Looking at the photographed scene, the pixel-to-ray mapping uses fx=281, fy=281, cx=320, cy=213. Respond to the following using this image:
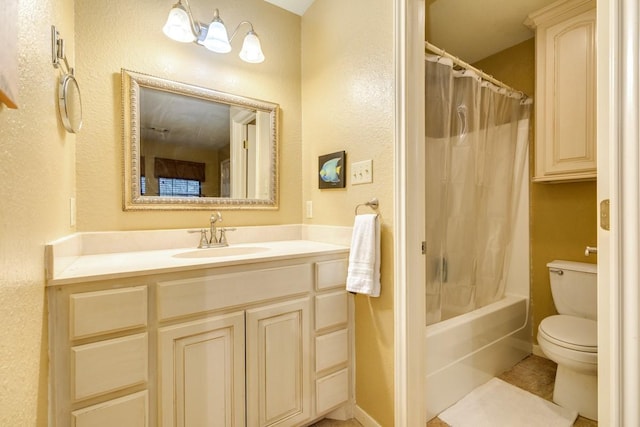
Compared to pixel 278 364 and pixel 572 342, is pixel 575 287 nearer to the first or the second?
pixel 572 342

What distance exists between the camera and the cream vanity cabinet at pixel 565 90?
1.70 m

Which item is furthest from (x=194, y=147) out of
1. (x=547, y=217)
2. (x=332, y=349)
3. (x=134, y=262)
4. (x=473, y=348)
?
(x=547, y=217)

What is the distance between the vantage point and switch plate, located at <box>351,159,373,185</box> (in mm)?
1437

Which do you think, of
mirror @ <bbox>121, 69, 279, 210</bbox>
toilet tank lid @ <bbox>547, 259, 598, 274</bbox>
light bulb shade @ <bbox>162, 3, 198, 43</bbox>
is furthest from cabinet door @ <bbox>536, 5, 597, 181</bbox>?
light bulb shade @ <bbox>162, 3, 198, 43</bbox>

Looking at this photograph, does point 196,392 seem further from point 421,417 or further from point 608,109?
point 608,109

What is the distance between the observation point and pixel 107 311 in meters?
0.92

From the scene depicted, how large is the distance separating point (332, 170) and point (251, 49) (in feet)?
2.77

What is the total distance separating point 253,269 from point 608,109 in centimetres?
123

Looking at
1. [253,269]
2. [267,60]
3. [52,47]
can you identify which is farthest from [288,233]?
[52,47]

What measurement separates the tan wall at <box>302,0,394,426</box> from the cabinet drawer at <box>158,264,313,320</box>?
41 cm

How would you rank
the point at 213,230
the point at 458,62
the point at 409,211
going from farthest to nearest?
the point at 458,62 → the point at 213,230 → the point at 409,211

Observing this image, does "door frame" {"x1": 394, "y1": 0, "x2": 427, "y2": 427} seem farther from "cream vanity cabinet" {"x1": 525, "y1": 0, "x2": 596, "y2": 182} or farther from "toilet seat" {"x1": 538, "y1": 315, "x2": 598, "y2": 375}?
"cream vanity cabinet" {"x1": 525, "y1": 0, "x2": 596, "y2": 182}

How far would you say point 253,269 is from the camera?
1213 millimetres

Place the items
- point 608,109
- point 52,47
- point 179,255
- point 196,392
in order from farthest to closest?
point 179,255 → point 196,392 → point 52,47 → point 608,109
